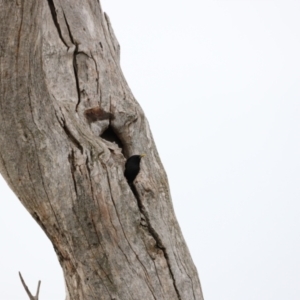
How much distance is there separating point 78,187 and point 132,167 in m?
0.29

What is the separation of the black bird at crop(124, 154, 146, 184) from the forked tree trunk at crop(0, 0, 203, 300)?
0.03 meters

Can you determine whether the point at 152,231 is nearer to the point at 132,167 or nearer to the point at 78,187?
the point at 132,167

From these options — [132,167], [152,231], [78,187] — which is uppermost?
[132,167]

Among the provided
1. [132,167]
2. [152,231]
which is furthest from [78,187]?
[152,231]

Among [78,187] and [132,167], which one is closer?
[78,187]

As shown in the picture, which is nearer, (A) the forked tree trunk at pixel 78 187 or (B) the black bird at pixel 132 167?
(A) the forked tree trunk at pixel 78 187

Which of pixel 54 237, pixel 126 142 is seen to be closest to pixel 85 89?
Result: pixel 126 142

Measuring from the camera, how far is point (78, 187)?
313 cm

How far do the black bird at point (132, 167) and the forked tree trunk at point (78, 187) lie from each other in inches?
1.2

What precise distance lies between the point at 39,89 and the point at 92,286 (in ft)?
3.01

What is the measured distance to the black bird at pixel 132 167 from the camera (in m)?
3.26

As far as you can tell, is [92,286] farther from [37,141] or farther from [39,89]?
[39,89]

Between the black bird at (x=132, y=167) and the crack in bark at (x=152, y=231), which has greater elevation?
the black bird at (x=132, y=167)

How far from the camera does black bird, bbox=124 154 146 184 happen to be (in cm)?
326
